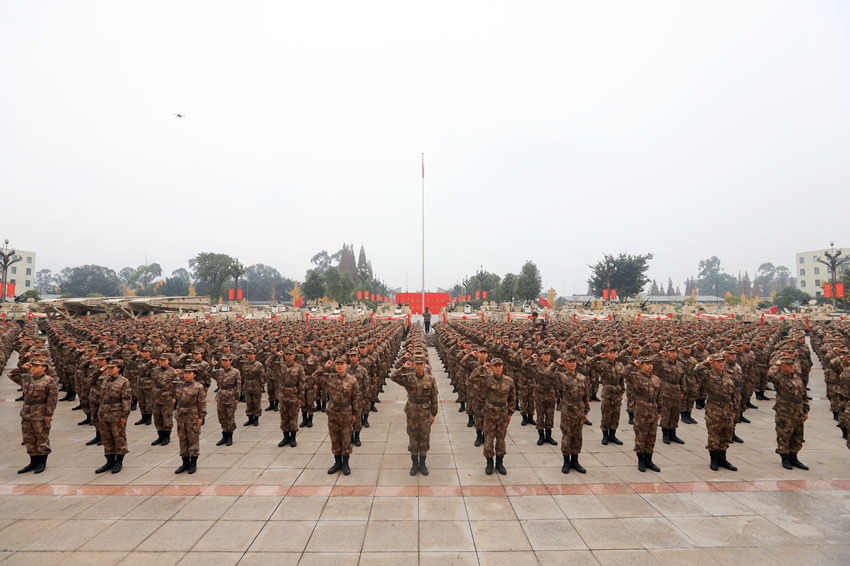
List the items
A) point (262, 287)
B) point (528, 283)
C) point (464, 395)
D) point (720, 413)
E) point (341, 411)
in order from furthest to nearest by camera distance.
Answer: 1. point (262, 287)
2. point (528, 283)
3. point (464, 395)
4. point (720, 413)
5. point (341, 411)

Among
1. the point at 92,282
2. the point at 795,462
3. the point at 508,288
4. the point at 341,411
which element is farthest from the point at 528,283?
the point at 92,282

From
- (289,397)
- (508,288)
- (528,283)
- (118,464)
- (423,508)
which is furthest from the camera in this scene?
(508,288)

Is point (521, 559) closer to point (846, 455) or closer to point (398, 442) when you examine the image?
point (398, 442)

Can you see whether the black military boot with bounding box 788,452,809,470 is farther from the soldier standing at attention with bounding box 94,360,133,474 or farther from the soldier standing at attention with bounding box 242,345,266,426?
the soldier standing at attention with bounding box 94,360,133,474

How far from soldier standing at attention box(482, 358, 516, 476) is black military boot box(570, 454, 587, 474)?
4.22 ft

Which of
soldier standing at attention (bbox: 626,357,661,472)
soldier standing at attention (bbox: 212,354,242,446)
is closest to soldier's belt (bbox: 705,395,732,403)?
soldier standing at attention (bbox: 626,357,661,472)

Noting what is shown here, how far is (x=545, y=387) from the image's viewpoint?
7875mm

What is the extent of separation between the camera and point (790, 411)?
6.89 meters

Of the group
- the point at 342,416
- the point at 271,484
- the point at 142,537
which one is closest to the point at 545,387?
the point at 342,416

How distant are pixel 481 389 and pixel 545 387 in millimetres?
1630

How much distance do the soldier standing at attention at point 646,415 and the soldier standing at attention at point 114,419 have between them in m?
9.32

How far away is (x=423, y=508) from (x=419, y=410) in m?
1.57

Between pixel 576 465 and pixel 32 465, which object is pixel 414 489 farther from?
pixel 32 465

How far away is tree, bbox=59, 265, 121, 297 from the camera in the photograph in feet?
304
